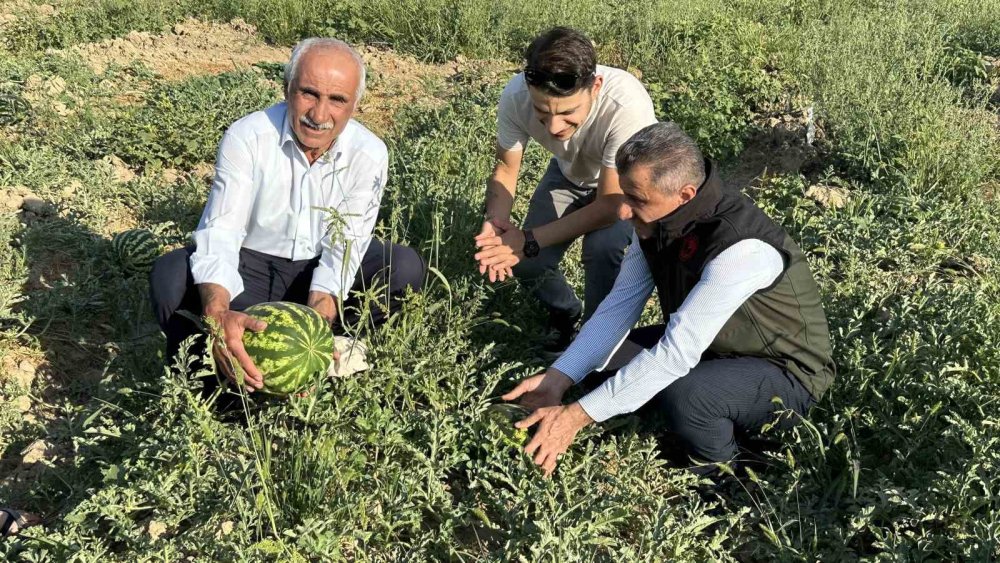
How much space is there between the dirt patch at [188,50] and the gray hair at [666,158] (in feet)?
19.3

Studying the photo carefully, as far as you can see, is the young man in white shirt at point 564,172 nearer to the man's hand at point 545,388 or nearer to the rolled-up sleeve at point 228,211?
the man's hand at point 545,388

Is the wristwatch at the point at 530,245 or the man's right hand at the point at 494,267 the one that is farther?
the wristwatch at the point at 530,245

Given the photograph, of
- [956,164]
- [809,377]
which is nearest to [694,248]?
[809,377]

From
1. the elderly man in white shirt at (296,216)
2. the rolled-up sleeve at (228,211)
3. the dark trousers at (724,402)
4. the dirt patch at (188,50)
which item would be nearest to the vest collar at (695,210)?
the dark trousers at (724,402)

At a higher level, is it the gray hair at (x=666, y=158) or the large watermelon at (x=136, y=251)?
the gray hair at (x=666, y=158)

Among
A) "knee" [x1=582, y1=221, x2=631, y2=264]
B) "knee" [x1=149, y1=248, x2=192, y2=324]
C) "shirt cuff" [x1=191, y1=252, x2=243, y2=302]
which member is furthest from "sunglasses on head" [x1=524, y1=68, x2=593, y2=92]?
"knee" [x1=149, y1=248, x2=192, y2=324]

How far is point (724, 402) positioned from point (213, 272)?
2.29 m

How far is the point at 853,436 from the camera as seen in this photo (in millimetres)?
3426

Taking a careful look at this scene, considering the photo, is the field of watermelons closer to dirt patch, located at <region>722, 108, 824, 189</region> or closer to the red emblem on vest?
dirt patch, located at <region>722, 108, 824, 189</region>

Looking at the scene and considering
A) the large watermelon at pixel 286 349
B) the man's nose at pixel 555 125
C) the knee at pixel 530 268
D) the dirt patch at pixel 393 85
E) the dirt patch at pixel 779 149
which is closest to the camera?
the large watermelon at pixel 286 349

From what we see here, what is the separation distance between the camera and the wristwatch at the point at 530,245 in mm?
4285

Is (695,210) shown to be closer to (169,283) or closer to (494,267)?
(494,267)

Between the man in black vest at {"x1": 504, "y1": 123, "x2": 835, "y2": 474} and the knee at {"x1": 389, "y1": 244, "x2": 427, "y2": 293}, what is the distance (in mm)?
847

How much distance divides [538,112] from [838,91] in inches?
143
